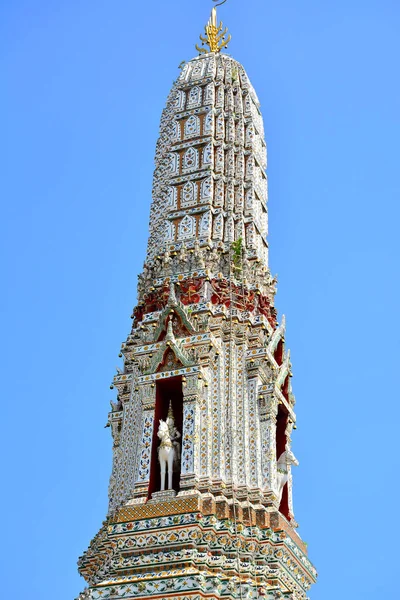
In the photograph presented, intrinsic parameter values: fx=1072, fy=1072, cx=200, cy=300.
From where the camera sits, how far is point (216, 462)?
18156 mm

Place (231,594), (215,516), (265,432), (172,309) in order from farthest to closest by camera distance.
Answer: (172,309) → (265,432) → (215,516) → (231,594)

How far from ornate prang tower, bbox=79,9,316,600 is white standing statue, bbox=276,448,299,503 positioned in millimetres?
30

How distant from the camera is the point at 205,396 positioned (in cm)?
1895

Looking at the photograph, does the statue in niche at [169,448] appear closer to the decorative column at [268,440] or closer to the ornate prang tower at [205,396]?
the ornate prang tower at [205,396]

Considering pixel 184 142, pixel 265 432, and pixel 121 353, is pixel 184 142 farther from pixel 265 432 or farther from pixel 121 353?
pixel 265 432

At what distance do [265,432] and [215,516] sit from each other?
2.10m

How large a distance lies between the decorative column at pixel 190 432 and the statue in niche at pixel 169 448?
28cm

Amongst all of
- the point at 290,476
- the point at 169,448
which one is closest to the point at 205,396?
the point at 169,448

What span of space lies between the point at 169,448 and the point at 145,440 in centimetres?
57

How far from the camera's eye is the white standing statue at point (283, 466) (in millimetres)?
19134

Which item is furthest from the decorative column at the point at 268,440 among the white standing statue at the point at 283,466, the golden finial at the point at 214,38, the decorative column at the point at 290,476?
the golden finial at the point at 214,38

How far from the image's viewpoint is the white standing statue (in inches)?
753

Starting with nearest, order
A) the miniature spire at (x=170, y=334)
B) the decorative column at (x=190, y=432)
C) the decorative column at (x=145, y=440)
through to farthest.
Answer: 1. the decorative column at (x=190, y=432)
2. the decorative column at (x=145, y=440)
3. the miniature spire at (x=170, y=334)

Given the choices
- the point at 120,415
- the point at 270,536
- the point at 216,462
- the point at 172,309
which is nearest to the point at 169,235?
the point at 172,309
